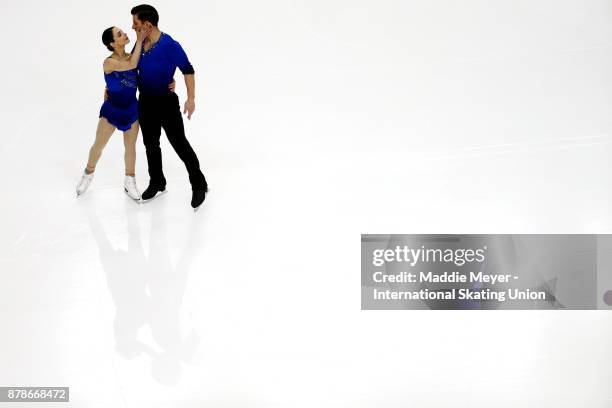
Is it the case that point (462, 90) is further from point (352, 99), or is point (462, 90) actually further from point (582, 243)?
point (582, 243)

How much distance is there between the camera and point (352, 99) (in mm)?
8219

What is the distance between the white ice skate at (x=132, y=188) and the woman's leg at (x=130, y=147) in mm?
33

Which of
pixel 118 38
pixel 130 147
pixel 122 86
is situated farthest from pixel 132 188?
pixel 118 38

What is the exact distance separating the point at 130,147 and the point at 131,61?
2.34 ft

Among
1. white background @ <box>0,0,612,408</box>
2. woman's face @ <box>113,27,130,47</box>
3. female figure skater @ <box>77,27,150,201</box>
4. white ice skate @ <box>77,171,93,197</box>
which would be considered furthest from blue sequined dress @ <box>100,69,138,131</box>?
white background @ <box>0,0,612,408</box>

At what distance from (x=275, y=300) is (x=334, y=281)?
0.39m

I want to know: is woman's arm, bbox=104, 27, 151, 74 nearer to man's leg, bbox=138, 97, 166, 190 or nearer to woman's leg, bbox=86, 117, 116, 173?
man's leg, bbox=138, 97, 166, 190

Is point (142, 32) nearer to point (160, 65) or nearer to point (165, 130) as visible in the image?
point (160, 65)

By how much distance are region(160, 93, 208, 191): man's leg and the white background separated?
195 millimetres

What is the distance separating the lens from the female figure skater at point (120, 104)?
6441mm

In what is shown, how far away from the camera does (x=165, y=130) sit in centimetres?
674

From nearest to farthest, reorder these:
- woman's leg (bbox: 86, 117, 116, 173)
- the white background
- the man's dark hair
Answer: the white background → the man's dark hair → woman's leg (bbox: 86, 117, 116, 173)

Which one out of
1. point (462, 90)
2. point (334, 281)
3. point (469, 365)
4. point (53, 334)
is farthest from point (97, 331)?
point (462, 90)

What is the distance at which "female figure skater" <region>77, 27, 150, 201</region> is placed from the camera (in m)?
6.44
